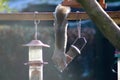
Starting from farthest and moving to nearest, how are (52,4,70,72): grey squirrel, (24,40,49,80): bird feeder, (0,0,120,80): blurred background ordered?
(0,0,120,80): blurred background, (24,40,49,80): bird feeder, (52,4,70,72): grey squirrel

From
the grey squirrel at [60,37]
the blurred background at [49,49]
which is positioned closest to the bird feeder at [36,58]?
the grey squirrel at [60,37]

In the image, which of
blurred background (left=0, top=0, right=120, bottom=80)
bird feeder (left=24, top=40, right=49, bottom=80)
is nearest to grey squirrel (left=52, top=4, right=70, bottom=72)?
bird feeder (left=24, top=40, right=49, bottom=80)

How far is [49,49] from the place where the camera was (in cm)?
408

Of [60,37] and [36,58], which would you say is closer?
[60,37]

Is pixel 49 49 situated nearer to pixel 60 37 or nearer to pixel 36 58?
pixel 36 58

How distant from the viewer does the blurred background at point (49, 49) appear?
4031 mm

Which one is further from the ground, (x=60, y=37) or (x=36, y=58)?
(x=60, y=37)

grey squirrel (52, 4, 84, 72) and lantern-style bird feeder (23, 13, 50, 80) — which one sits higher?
grey squirrel (52, 4, 84, 72)

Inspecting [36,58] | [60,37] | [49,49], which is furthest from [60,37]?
[49,49]

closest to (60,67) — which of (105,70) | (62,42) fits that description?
(62,42)

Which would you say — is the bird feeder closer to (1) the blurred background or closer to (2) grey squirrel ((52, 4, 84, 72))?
(2) grey squirrel ((52, 4, 84, 72))

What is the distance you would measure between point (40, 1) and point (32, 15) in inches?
64.0

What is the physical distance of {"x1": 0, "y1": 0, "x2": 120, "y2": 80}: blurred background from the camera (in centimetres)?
403

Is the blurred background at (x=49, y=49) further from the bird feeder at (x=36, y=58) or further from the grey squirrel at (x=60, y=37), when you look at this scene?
the grey squirrel at (x=60, y=37)
